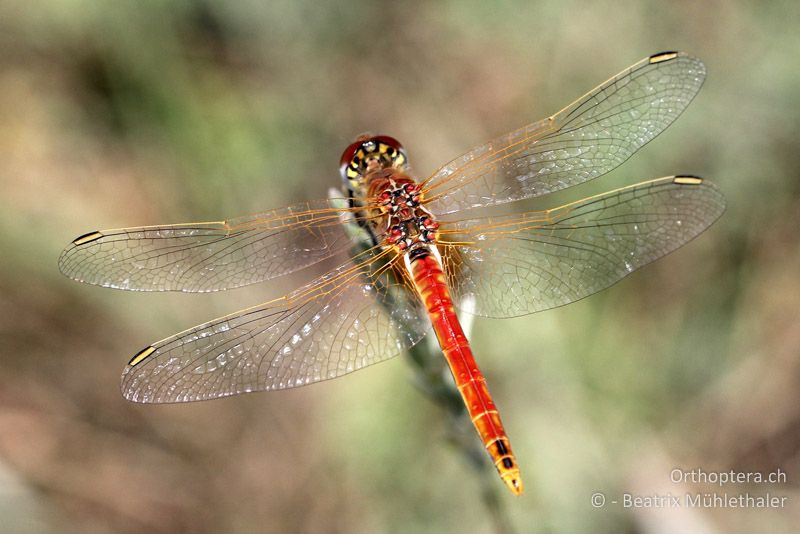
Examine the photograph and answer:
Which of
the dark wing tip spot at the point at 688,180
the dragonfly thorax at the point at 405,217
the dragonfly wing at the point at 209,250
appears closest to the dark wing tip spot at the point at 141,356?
the dragonfly wing at the point at 209,250

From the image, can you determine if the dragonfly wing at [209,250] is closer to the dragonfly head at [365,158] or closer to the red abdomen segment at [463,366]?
the dragonfly head at [365,158]

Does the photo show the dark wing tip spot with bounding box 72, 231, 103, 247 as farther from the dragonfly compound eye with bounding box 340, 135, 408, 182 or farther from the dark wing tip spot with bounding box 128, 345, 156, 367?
the dragonfly compound eye with bounding box 340, 135, 408, 182

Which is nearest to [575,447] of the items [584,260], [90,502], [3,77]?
[584,260]

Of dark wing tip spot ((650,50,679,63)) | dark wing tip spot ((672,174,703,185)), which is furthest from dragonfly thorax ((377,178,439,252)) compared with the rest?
dark wing tip spot ((650,50,679,63))

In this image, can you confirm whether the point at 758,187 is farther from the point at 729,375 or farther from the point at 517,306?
the point at 517,306

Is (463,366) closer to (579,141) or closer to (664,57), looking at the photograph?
(579,141)

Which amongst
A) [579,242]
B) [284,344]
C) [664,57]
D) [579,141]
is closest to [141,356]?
[284,344]
